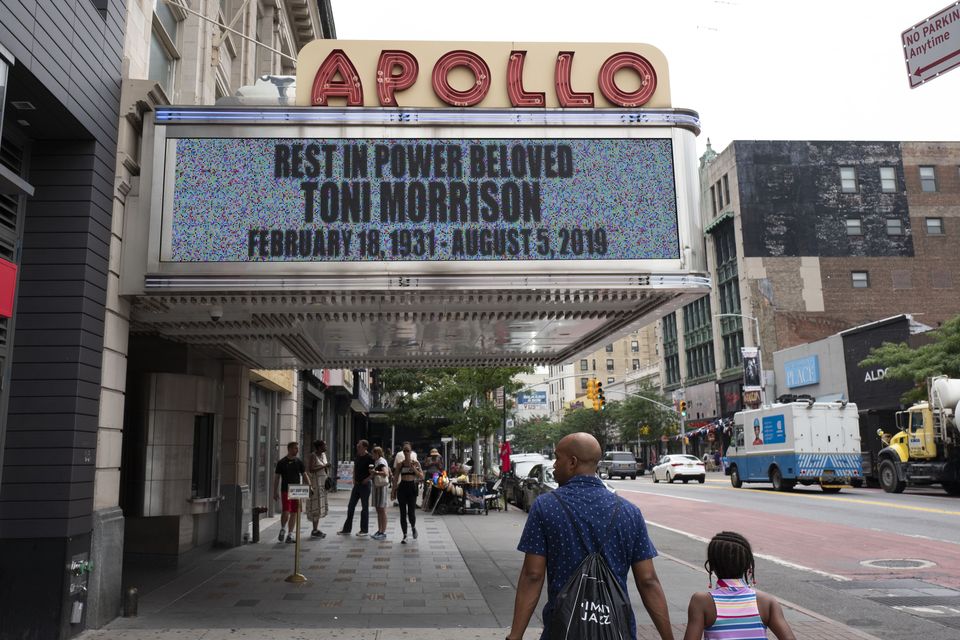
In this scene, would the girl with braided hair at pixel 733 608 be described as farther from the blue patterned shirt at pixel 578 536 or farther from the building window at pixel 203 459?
the building window at pixel 203 459

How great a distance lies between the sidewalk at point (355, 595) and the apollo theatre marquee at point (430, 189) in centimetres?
325

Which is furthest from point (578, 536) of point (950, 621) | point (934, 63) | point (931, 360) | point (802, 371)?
point (802, 371)

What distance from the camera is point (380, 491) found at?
1581cm

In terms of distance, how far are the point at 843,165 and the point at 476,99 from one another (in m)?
55.4

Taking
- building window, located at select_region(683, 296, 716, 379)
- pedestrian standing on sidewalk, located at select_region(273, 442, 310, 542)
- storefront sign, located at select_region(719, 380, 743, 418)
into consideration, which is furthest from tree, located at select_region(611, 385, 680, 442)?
pedestrian standing on sidewalk, located at select_region(273, 442, 310, 542)

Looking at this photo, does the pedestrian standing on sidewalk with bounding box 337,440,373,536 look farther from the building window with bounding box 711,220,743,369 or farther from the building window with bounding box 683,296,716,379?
the building window with bounding box 683,296,716,379

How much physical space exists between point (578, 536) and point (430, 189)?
5351 mm

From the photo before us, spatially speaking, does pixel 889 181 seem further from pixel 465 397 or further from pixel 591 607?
pixel 591 607

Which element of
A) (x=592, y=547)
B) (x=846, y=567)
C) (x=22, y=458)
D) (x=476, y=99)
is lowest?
(x=846, y=567)

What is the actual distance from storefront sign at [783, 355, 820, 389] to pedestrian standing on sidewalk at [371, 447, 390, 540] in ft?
122

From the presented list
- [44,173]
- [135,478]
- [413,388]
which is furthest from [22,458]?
[413,388]

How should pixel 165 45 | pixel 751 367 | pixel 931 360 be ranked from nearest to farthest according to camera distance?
1. pixel 165 45
2. pixel 931 360
3. pixel 751 367

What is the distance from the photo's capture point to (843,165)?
5709 cm

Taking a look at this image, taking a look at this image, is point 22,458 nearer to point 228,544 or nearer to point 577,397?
point 228,544
